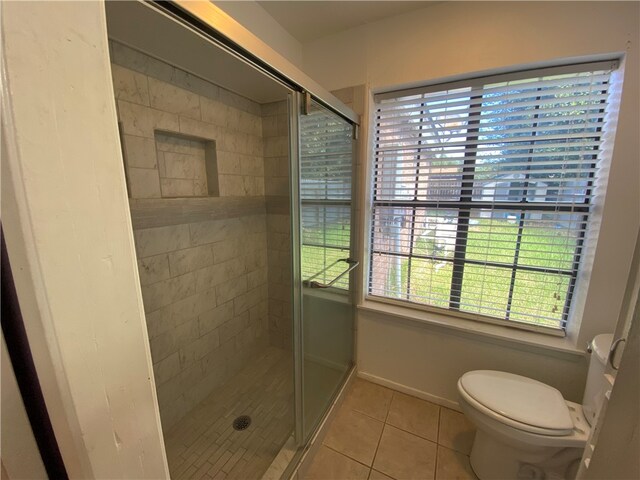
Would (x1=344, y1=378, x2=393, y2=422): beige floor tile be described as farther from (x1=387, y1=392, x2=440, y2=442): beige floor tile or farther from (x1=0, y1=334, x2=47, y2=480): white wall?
(x1=0, y1=334, x2=47, y2=480): white wall

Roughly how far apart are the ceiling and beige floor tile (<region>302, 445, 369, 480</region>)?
Answer: 2.43 metres

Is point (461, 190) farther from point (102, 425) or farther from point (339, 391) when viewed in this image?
point (102, 425)

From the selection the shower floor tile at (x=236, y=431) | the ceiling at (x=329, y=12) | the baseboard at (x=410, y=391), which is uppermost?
the ceiling at (x=329, y=12)

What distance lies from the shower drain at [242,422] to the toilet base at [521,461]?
4.16 feet

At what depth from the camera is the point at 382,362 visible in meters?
1.84

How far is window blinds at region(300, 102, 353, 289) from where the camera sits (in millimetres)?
1216

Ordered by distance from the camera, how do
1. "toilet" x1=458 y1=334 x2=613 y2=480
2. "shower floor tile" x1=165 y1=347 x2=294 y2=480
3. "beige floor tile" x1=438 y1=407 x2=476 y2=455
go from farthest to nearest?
"beige floor tile" x1=438 y1=407 x2=476 y2=455
"shower floor tile" x1=165 y1=347 x2=294 y2=480
"toilet" x1=458 y1=334 x2=613 y2=480

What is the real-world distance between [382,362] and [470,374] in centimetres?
61

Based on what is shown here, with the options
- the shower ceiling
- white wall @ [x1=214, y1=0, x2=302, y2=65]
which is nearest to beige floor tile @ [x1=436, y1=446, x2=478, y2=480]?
the shower ceiling

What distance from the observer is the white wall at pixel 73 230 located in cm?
30

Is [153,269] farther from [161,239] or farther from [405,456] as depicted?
[405,456]

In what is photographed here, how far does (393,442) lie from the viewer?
145 centimetres

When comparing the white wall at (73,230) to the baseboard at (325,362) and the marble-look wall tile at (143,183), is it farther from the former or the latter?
the marble-look wall tile at (143,183)

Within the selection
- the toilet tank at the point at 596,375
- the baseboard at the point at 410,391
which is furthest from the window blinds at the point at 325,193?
the toilet tank at the point at 596,375
